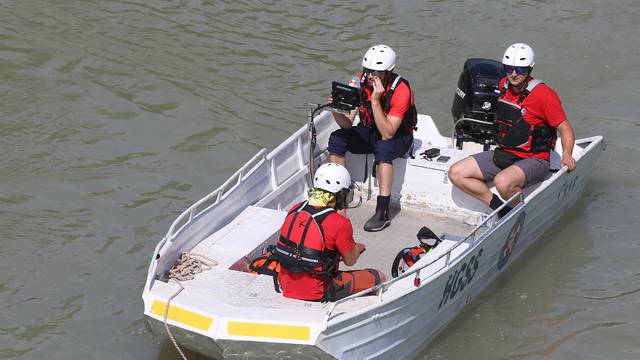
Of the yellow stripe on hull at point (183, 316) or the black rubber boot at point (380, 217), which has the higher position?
the yellow stripe on hull at point (183, 316)

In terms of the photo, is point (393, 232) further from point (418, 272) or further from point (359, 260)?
point (418, 272)

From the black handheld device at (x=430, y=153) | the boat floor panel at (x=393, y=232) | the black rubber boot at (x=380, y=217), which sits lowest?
the boat floor panel at (x=393, y=232)

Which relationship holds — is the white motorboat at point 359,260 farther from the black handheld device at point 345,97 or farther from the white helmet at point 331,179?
the white helmet at point 331,179

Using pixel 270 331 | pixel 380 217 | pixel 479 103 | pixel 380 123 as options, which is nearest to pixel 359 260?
pixel 380 217

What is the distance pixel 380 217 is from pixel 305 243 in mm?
2413

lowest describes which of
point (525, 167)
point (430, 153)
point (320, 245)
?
point (430, 153)

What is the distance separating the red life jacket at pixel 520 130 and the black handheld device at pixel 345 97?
1293 mm

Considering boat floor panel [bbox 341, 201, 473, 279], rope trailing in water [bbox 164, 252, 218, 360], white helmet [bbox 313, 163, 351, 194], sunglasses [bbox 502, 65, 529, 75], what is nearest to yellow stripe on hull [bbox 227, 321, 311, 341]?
rope trailing in water [bbox 164, 252, 218, 360]

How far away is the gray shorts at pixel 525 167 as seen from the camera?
870 cm

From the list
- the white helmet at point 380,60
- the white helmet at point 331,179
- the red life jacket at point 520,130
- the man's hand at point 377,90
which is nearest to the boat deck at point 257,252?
the white helmet at point 331,179

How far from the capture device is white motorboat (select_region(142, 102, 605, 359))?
21.6 feet

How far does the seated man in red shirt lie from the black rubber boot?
1.86 m

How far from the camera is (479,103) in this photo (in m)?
9.87

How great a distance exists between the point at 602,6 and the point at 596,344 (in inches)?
346
